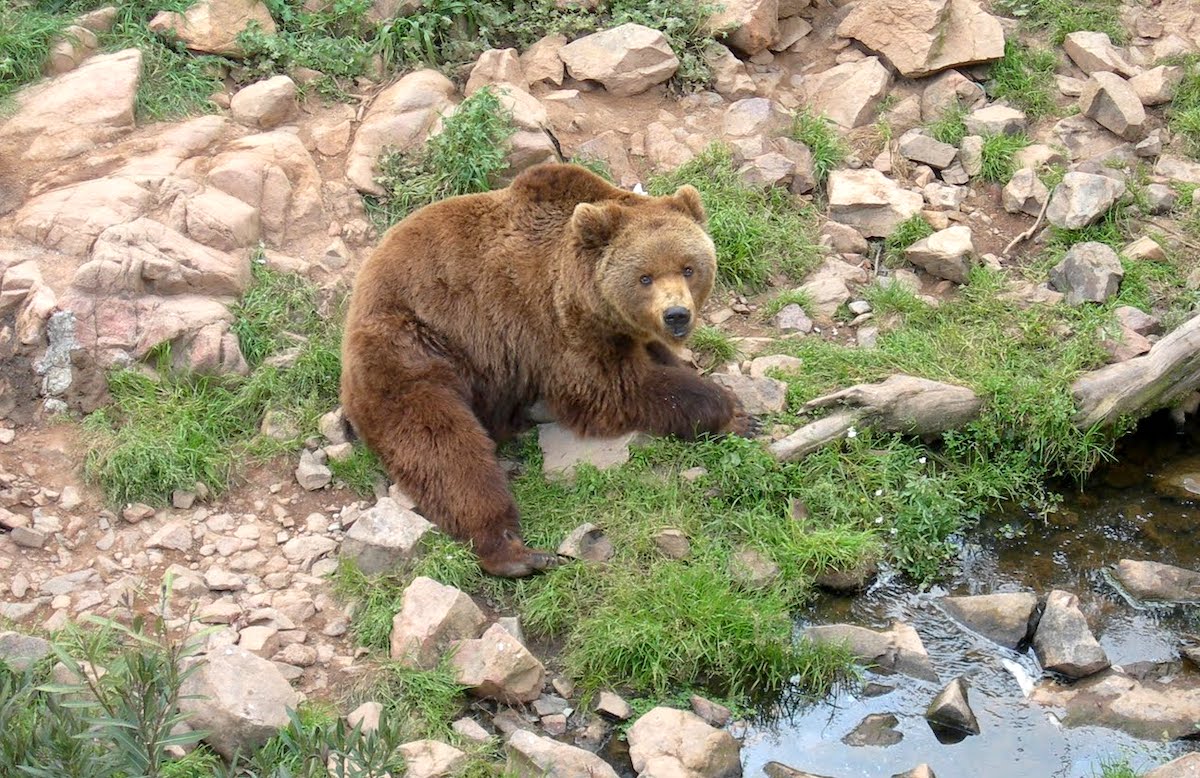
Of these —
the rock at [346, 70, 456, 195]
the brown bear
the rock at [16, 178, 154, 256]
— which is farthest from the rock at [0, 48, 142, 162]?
the brown bear

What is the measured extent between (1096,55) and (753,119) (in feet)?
8.56

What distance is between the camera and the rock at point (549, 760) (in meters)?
5.07

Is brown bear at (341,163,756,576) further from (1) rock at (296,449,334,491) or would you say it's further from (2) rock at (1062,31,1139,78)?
(2) rock at (1062,31,1139,78)

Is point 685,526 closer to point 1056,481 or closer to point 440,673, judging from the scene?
point 440,673

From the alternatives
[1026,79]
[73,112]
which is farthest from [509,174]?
[1026,79]

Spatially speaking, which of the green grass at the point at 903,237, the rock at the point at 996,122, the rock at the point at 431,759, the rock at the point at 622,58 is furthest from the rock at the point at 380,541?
the rock at the point at 996,122

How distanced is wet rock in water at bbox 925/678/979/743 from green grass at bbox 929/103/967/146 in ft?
15.8

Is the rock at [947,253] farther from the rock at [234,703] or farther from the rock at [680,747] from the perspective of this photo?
the rock at [234,703]

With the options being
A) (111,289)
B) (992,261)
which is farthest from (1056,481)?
(111,289)

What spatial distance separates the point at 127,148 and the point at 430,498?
3443 millimetres

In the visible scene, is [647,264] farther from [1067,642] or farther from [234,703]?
[234,703]

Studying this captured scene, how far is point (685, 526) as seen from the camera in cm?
659

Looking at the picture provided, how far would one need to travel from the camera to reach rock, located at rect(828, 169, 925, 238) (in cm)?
863

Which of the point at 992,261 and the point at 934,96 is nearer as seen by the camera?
the point at 992,261
